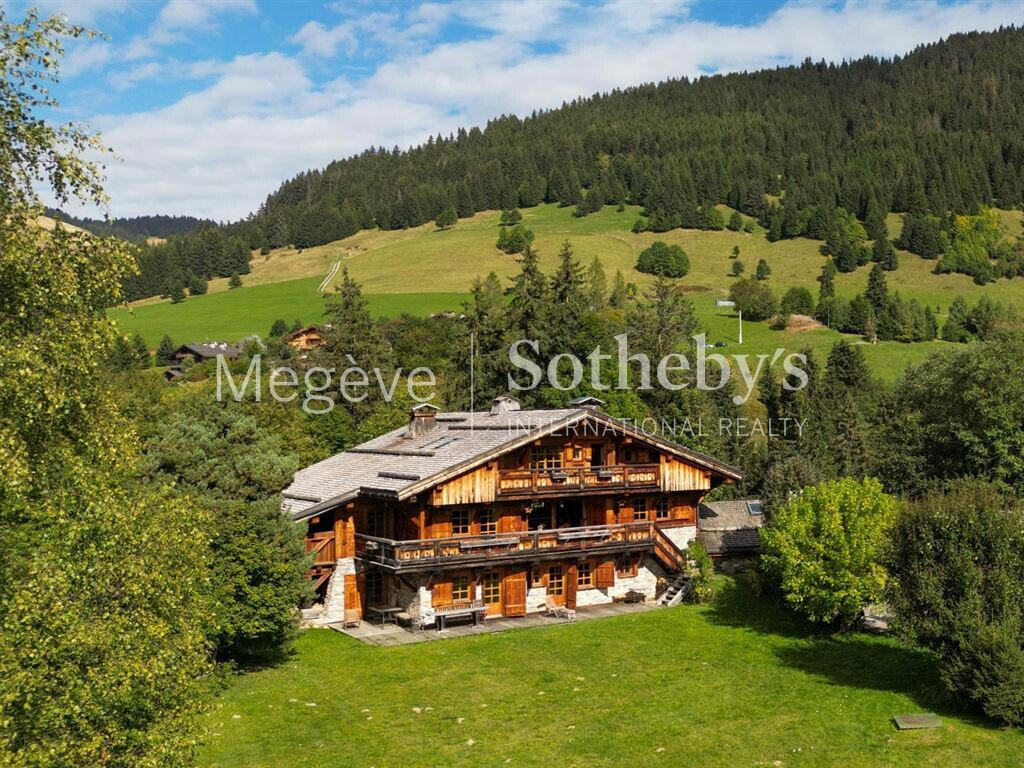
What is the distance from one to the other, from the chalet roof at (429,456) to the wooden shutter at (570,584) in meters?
5.47

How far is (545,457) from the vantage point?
39.3 m

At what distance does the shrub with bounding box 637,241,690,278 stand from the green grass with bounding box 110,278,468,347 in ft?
106

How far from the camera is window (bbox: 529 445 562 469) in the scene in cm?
3895

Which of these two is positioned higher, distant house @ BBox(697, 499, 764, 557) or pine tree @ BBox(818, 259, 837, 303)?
pine tree @ BBox(818, 259, 837, 303)

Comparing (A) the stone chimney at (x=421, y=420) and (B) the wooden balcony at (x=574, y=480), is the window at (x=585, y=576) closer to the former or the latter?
(B) the wooden balcony at (x=574, y=480)

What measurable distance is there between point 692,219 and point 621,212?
17278 mm

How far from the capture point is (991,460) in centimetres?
4884

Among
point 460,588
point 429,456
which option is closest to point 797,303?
point 429,456

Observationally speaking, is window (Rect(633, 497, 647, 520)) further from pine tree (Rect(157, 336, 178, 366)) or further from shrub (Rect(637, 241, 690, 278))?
shrub (Rect(637, 241, 690, 278))

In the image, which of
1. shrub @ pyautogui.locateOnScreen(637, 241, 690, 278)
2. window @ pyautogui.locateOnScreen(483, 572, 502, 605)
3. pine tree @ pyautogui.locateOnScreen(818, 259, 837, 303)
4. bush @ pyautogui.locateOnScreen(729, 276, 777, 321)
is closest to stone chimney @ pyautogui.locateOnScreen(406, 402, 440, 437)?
window @ pyautogui.locateOnScreen(483, 572, 502, 605)

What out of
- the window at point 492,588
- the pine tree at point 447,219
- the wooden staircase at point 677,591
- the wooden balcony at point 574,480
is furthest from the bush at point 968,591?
the pine tree at point 447,219

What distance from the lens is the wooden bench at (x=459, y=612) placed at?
1377 inches

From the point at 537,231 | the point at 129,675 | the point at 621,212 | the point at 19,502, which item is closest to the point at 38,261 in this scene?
the point at 19,502

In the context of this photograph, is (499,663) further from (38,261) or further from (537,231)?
(537,231)
